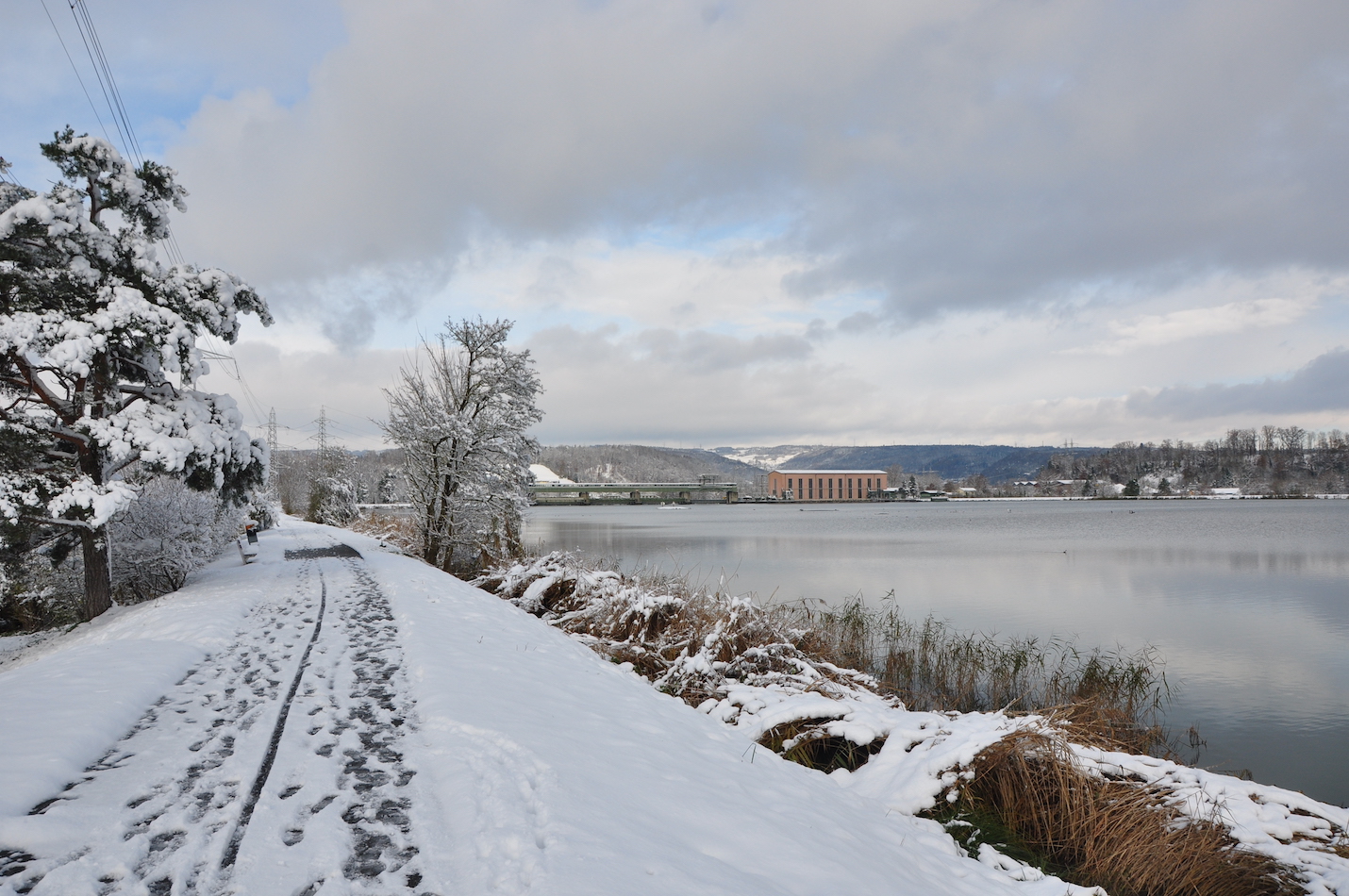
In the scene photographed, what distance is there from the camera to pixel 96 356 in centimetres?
1138

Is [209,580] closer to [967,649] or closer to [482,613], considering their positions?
[482,613]

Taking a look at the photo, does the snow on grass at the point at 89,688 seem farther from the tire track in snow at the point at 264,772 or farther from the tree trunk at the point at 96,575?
the tree trunk at the point at 96,575

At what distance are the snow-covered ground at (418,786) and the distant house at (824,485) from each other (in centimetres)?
15529

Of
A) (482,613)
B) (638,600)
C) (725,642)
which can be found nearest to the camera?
(725,642)

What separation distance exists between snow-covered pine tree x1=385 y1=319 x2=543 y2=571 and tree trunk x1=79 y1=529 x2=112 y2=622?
25.0 feet

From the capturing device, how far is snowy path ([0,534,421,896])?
9.69ft

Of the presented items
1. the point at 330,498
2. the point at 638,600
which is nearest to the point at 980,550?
the point at 638,600

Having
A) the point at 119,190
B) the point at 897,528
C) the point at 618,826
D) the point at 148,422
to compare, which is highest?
the point at 119,190

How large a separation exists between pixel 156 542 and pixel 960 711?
52.4ft

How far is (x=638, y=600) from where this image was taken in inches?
432

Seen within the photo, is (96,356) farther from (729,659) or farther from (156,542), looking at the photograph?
(729,659)

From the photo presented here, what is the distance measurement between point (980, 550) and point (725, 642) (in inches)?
1056

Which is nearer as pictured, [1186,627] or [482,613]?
[482,613]

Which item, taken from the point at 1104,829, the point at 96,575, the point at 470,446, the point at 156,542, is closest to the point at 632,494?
the point at 470,446
